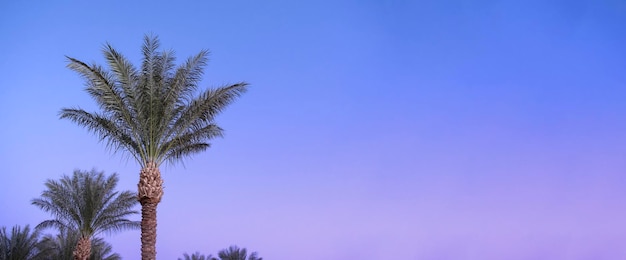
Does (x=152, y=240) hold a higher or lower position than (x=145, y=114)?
lower

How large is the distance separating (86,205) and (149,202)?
1378 cm

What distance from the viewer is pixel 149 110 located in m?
21.3

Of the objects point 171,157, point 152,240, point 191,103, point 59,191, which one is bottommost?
point 152,240

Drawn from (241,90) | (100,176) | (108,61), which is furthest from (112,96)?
(100,176)

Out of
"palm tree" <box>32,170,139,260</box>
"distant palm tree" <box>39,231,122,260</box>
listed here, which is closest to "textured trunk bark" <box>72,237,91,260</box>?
"palm tree" <box>32,170,139,260</box>

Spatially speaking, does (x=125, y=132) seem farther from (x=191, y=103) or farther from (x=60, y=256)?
(x=60, y=256)

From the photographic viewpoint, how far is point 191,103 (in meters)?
21.8

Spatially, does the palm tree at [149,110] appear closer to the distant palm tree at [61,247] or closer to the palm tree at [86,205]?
the palm tree at [86,205]

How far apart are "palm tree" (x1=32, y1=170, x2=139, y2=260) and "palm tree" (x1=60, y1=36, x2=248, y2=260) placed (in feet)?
41.2

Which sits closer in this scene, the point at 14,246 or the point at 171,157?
the point at 171,157

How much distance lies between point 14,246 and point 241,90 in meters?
26.6

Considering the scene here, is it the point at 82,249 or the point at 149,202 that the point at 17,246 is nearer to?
the point at 82,249

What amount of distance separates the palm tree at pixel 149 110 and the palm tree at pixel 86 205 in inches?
494

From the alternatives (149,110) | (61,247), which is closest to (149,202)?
(149,110)
